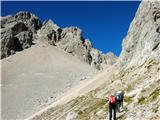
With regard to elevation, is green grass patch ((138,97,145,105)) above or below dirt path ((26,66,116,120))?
below

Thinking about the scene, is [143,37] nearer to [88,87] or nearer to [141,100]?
[88,87]

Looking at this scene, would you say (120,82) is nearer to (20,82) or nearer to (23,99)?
(23,99)

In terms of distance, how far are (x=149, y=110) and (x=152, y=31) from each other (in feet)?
97.3

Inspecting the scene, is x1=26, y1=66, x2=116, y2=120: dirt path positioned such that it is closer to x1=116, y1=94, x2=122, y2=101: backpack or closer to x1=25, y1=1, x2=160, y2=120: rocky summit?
x1=25, y1=1, x2=160, y2=120: rocky summit

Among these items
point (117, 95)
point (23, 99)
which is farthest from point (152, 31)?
point (23, 99)

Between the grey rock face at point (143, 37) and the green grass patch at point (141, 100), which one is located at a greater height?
the grey rock face at point (143, 37)

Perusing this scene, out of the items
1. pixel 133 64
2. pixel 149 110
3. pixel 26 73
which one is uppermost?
pixel 26 73

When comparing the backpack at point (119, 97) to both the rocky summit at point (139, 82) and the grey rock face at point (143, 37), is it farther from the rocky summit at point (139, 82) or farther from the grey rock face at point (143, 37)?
the grey rock face at point (143, 37)

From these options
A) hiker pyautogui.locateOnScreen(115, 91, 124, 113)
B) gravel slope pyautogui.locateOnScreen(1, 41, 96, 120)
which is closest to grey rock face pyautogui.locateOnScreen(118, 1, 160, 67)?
hiker pyautogui.locateOnScreen(115, 91, 124, 113)

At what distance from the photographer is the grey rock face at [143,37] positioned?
56.8 m

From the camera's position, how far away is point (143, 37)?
67688mm

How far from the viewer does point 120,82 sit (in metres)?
58.0

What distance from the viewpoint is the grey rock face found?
56.8m

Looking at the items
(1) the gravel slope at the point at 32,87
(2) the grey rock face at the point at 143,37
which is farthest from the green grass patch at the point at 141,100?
(1) the gravel slope at the point at 32,87
